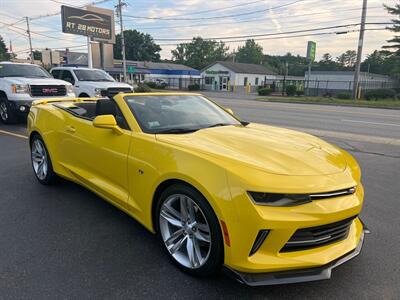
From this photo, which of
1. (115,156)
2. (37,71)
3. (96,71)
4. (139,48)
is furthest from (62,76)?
(139,48)

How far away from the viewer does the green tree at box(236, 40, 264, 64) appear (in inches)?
4892

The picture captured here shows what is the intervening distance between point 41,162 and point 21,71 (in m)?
7.58

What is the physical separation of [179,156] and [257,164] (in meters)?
0.63

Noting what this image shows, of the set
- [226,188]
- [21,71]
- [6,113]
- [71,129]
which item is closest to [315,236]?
[226,188]

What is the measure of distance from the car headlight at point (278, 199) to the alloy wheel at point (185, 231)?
465 millimetres

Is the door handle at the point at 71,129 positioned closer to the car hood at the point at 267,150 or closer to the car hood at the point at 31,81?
the car hood at the point at 267,150

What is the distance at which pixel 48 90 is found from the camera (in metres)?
10.4

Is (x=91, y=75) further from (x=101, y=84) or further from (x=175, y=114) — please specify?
(x=175, y=114)

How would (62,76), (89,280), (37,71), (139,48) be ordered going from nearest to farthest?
(89,280), (37,71), (62,76), (139,48)

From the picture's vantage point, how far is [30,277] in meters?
2.73

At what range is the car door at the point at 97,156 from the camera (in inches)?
131

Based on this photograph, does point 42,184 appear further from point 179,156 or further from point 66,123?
point 179,156

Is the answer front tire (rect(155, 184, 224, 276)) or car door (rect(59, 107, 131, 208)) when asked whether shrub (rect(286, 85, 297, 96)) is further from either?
front tire (rect(155, 184, 224, 276))

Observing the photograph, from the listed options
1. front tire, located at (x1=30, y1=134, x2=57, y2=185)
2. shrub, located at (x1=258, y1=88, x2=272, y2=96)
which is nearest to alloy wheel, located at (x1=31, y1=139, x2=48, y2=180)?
front tire, located at (x1=30, y1=134, x2=57, y2=185)
